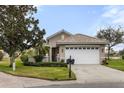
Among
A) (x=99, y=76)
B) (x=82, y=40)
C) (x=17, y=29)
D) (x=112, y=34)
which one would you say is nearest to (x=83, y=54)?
(x=82, y=40)

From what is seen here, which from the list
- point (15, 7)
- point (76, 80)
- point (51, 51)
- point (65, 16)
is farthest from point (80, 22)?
point (76, 80)

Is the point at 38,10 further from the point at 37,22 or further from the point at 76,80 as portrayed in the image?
the point at 76,80

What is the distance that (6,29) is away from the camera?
78.0ft

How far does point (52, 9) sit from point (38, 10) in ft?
9.24

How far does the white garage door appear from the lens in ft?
96.8

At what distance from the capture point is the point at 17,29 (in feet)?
78.4

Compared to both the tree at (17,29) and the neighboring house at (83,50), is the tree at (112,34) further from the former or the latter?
the tree at (17,29)

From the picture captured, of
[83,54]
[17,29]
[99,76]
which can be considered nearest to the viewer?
[99,76]

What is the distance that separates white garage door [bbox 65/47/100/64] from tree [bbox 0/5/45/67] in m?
5.29

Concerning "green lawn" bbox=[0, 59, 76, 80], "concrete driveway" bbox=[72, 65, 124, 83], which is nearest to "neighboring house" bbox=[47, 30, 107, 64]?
"green lawn" bbox=[0, 59, 76, 80]

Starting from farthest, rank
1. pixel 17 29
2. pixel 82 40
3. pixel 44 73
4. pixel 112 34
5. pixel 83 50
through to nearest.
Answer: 1. pixel 112 34
2. pixel 82 40
3. pixel 83 50
4. pixel 17 29
5. pixel 44 73

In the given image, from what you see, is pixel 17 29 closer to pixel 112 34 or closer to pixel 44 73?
pixel 44 73

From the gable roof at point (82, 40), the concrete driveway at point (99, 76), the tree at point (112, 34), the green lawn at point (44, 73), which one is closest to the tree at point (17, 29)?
the green lawn at point (44, 73)

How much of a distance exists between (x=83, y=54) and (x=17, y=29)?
27.9 feet
